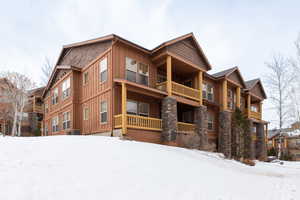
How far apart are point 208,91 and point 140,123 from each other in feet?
31.9

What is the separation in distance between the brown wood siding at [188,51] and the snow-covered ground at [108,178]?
30.6 ft

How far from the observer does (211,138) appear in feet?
61.7

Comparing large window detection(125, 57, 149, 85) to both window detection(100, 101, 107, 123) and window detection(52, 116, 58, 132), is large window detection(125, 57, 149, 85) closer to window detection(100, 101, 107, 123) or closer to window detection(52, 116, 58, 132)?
window detection(100, 101, 107, 123)

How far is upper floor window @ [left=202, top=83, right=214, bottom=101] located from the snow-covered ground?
471 inches

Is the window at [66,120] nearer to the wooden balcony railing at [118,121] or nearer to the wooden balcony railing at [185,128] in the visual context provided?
the wooden balcony railing at [118,121]

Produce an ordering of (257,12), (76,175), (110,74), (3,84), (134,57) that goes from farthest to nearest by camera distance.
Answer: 1. (3,84)
2. (257,12)
3. (134,57)
4. (110,74)
5. (76,175)

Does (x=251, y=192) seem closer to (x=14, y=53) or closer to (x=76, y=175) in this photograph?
(x=76, y=175)

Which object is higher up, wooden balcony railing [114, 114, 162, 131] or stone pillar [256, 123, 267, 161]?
wooden balcony railing [114, 114, 162, 131]

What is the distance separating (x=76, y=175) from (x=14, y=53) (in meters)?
38.0

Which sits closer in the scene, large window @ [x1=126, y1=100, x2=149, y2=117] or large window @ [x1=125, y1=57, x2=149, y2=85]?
large window @ [x1=126, y1=100, x2=149, y2=117]

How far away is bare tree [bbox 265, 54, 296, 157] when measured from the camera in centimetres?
2223

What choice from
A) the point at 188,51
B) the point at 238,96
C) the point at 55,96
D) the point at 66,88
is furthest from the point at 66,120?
the point at 238,96

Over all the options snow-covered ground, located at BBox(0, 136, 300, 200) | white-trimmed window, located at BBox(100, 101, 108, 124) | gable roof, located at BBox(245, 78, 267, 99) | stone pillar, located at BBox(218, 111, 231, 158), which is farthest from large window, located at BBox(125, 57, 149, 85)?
gable roof, located at BBox(245, 78, 267, 99)

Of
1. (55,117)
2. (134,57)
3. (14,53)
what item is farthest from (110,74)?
(14,53)
